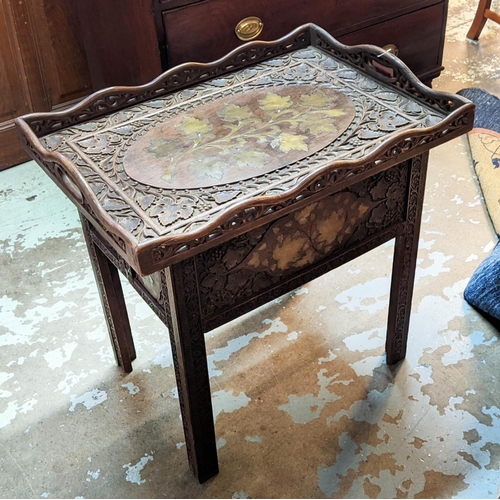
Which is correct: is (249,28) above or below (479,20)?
above

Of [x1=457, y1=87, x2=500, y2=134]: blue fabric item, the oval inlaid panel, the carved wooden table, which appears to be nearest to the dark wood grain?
the carved wooden table

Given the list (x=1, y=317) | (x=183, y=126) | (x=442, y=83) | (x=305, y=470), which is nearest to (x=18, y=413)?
(x=1, y=317)

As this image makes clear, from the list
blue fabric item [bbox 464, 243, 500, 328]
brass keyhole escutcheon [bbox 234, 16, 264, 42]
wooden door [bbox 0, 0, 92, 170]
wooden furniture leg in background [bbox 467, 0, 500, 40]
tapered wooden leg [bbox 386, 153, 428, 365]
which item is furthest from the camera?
wooden furniture leg in background [bbox 467, 0, 500, 40]

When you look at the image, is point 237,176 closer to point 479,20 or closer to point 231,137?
point 231,137

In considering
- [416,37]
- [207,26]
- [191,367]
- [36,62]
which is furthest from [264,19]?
[191,367]

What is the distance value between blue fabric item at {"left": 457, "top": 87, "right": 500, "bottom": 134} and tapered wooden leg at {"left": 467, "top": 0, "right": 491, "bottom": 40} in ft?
2.31

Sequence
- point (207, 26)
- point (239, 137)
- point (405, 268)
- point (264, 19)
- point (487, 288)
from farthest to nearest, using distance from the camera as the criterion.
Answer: point (264, 19)
point (207, 26)
point (487, 288)
point (405, 268)
point (239, 137)

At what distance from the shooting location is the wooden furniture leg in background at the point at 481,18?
135 inches

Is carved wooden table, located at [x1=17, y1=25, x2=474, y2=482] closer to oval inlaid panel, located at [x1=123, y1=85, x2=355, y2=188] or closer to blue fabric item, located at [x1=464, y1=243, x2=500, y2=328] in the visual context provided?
oval inlaid panel, located at [x1=123, y1=85, x2=355, y2=188]

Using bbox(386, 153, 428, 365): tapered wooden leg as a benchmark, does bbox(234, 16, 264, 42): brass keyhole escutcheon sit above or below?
above

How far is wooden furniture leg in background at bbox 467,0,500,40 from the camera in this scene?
135 inches

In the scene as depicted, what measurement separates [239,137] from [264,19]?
3.13 ft

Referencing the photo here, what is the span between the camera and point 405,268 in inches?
67.6

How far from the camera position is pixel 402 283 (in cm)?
174
